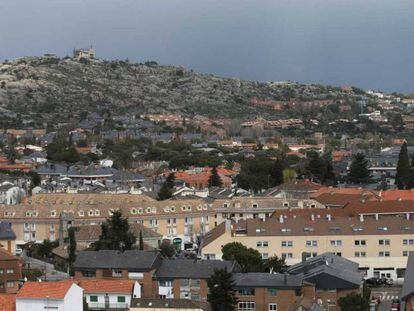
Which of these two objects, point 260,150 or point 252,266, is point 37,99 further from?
point 252,266

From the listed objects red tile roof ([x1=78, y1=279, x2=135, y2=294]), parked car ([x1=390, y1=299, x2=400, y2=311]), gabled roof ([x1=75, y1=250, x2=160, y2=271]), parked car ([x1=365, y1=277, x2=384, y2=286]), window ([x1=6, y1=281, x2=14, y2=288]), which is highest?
gabled roof ([x1=75, y1=250, x2=160, y2=271])

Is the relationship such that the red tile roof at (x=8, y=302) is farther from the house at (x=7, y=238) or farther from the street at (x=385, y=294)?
the house at (x=7, y=238)

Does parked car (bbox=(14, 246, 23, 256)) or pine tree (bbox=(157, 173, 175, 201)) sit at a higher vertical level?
pine tree (bbox=(157, 173, 175, 201))

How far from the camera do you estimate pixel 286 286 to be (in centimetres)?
3509

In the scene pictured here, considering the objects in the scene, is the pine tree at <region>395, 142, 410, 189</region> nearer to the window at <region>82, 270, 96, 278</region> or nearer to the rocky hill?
the window at <region>82, 270, 96, 278</region>

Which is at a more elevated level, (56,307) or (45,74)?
(45,74)

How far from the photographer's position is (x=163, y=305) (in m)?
33.7

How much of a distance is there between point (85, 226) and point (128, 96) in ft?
397

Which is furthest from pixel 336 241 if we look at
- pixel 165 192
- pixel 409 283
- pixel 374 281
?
pixel 165 192

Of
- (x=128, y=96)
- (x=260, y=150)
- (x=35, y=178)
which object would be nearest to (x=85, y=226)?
(x=35, y=178)

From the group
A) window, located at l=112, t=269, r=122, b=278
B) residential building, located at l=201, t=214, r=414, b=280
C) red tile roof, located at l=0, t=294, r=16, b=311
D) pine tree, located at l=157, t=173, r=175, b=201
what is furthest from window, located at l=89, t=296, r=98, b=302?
pine tree, located at l=157, t=173, r=175, b=201

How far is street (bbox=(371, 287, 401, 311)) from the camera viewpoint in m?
36.2

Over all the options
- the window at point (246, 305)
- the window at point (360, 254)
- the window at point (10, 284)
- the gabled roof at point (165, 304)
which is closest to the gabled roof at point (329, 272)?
the window at point (246, 305)

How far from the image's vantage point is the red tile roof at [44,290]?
1292 inches
